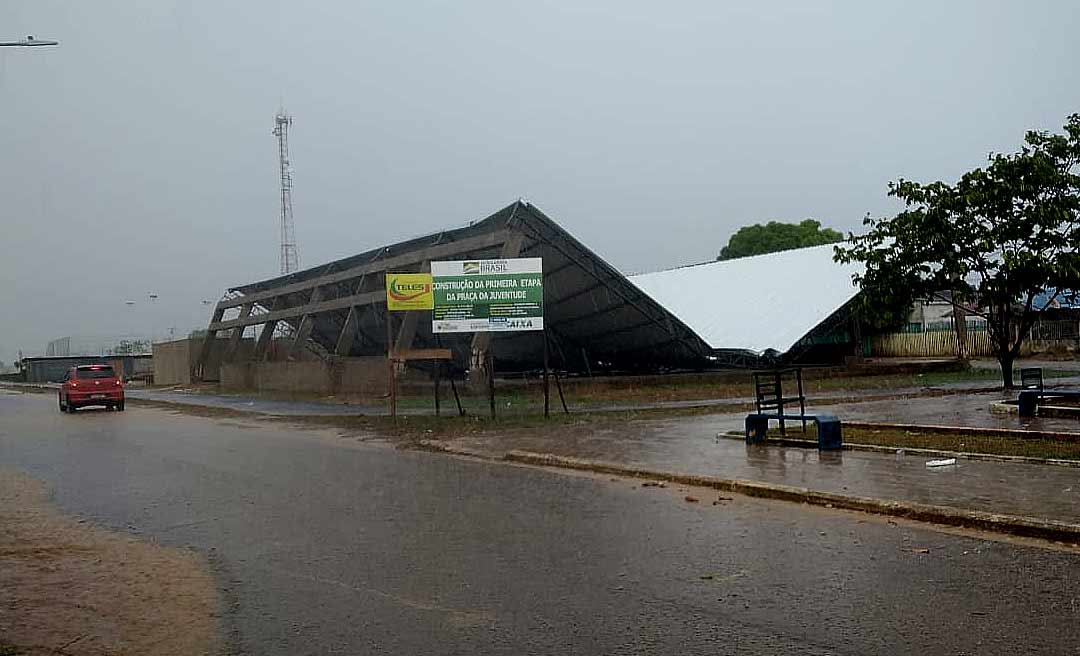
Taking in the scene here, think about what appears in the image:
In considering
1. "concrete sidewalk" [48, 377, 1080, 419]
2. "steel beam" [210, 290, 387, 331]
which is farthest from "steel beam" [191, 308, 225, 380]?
"concrete sidewalk" [48, 377, 1080, 419]

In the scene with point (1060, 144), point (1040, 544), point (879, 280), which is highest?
point (1060, 144)

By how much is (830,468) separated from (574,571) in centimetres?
563

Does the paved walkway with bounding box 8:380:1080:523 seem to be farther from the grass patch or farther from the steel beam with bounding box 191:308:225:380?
the steel beam with bounding box 191:308:225:380

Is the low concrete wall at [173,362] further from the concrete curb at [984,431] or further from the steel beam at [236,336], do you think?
the concrete curb at [984,431]

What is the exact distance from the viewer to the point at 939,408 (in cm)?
1948

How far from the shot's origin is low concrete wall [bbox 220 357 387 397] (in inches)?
1236

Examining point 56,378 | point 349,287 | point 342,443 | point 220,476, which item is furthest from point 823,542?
point 56,378

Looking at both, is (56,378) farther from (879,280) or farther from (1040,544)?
(1040,544)

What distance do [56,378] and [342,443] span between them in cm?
7641

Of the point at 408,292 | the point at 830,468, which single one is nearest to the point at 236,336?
the point at 408,292

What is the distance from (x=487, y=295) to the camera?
2089 centimetres

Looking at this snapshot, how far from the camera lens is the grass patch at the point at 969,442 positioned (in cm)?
1187

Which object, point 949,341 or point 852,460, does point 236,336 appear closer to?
point 949,341

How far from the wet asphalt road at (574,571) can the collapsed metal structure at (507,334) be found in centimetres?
1324
